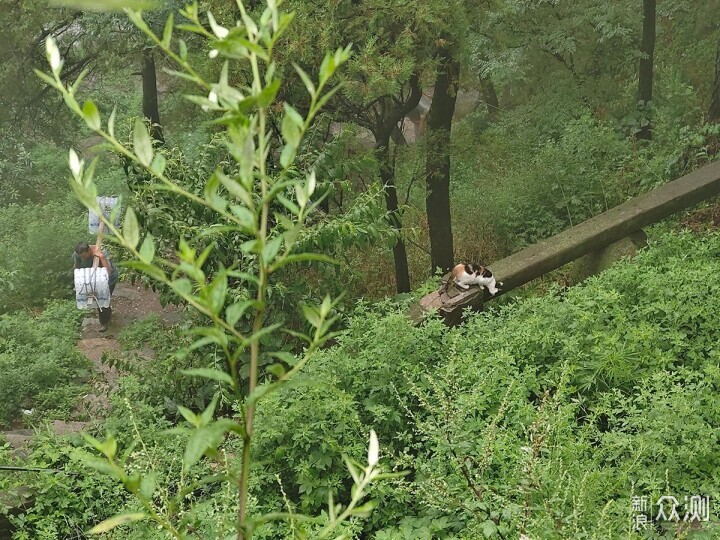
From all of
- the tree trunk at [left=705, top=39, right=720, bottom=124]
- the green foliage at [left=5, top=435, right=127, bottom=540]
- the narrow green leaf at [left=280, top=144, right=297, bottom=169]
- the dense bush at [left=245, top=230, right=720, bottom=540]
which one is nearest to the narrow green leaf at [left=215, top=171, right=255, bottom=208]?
the narrow green leaf at [left=280, top=144, right=297, bottom=169]

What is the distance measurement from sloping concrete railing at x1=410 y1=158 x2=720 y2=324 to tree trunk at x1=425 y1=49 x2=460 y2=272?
1828 millimetres

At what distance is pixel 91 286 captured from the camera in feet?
32.6

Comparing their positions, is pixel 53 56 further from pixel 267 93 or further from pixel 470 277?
pixel 470 277

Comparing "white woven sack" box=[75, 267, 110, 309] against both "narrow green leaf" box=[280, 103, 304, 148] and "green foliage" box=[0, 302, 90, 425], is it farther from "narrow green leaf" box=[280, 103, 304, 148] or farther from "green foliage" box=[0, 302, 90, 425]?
"narrow green leaf" box=[280, 103, 304, 148]

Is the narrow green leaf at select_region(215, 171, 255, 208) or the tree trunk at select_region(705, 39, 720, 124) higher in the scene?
the tree trunk at select_region(705, 39, 720, 124)

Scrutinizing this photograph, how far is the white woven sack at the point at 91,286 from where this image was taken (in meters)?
9.89

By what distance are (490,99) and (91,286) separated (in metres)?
10.4

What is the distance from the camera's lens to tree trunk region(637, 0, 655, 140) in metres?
11.5

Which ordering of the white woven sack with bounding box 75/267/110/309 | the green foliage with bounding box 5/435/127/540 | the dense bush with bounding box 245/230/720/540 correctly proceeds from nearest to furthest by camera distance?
the dense bush with bounding box 245/230/720/540 → the green foliage with bounding box 5/435/127/540 → the white woven sack with bounding box 75/267/110/309

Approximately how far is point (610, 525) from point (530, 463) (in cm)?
75

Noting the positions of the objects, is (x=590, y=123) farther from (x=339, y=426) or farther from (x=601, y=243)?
(x=339, y=426)

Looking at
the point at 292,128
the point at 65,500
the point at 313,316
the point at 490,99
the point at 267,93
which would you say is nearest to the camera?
the point at 267,93

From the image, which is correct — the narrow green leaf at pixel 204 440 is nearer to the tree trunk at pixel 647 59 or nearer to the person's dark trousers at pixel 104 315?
the person's dark trousers at pixel 104 315

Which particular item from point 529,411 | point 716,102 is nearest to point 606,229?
point 716,102
